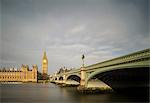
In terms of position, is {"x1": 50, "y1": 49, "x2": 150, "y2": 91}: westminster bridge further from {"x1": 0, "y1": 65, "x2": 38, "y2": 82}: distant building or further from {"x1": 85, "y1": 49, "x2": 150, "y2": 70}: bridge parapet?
{"x1": 0, "y1": 65, "x2": 38, "y2": 82}: distant building

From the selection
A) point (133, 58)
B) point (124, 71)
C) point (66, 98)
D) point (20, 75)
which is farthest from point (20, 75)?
point (133, 58)

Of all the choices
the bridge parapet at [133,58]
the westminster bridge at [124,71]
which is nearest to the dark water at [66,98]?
the westminster bridge at [124,71]

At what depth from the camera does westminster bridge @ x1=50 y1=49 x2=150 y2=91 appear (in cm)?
2127

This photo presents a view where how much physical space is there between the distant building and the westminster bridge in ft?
304

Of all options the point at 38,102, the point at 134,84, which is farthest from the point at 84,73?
the point at 38,102

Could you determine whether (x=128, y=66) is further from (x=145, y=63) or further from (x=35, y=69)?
(x=35, y=69)

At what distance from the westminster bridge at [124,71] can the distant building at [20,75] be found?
304ft

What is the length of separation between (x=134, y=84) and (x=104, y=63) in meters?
10.7

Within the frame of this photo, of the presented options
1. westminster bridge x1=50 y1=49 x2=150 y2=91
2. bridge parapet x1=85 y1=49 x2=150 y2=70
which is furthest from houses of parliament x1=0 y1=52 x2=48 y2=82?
bridge parapet x1=85 y1=49 x2=150 y2=70

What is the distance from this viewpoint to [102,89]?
134 feet

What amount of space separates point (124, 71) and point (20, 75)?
110153 mm

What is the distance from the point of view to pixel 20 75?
131 metres

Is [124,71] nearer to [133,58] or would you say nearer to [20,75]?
[133,58]

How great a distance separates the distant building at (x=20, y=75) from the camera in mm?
126938
